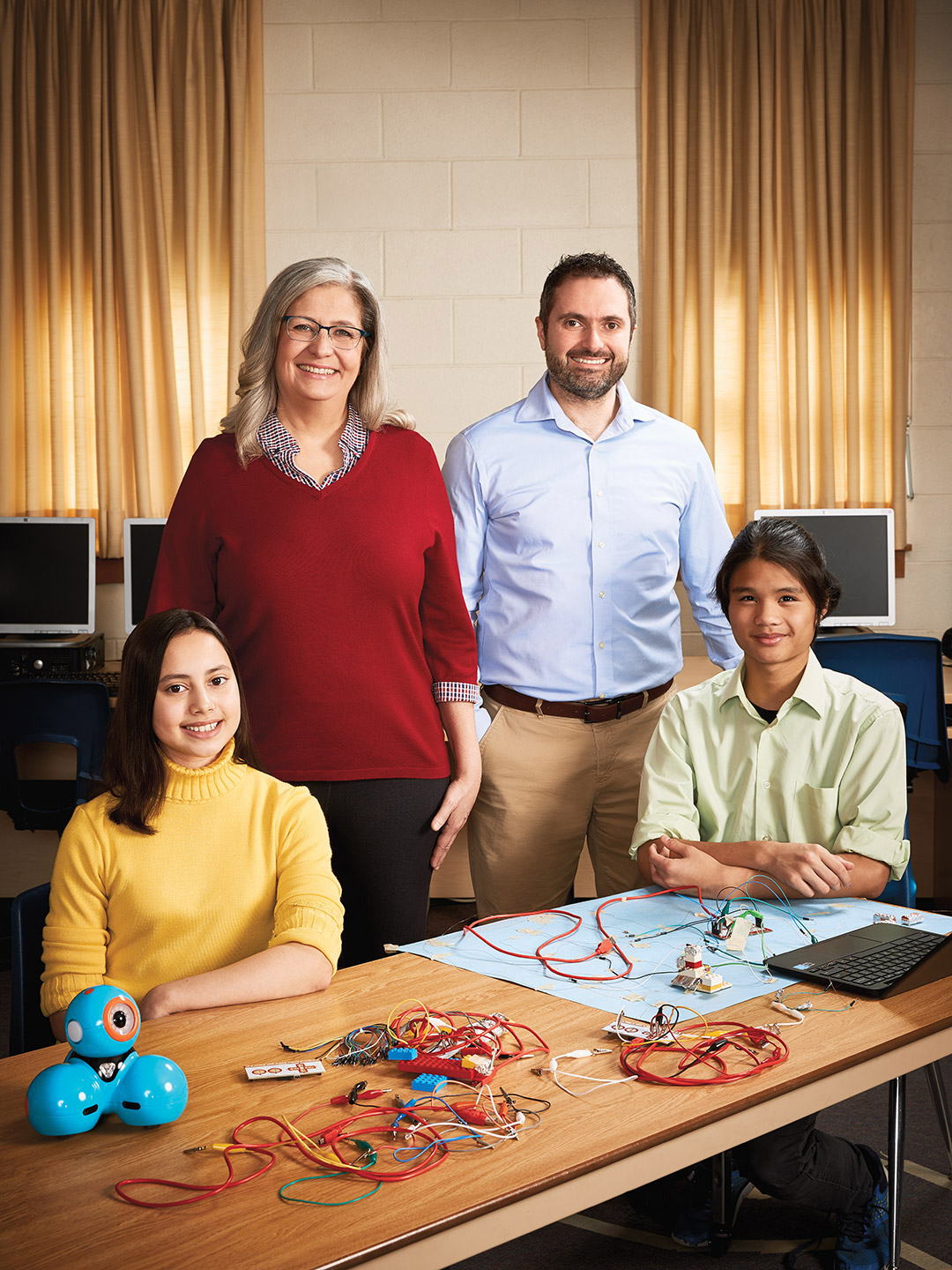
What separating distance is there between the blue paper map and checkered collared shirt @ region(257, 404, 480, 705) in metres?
0.72

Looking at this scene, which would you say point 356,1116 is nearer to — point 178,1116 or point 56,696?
point 178,1116

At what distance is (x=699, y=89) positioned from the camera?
13.6 feet

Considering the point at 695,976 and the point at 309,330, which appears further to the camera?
the point at 309,330

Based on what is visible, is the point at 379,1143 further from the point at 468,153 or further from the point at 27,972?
the point at 468,153

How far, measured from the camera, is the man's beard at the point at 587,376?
2.14m

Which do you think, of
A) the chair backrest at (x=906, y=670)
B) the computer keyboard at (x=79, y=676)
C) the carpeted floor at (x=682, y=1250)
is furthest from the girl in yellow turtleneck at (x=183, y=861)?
the computer keyboard at (x=79, y=676)

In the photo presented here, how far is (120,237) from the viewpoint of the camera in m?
4.16

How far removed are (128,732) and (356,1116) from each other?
65 cm

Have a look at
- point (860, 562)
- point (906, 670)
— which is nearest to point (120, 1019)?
point (906, 670)

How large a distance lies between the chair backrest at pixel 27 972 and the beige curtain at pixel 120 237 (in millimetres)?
2951

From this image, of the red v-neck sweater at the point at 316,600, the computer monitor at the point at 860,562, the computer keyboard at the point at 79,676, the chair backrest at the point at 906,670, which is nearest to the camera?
the red v-neck sweater at the point at 316,600

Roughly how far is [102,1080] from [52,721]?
Answer: 2498 mm

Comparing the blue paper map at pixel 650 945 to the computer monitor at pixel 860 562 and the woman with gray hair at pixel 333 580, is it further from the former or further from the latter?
the computer monitor at pixel 860 562

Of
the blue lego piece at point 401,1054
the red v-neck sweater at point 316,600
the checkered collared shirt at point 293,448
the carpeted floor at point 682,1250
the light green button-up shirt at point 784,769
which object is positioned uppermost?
the checkered collared shirt at point 293,448
